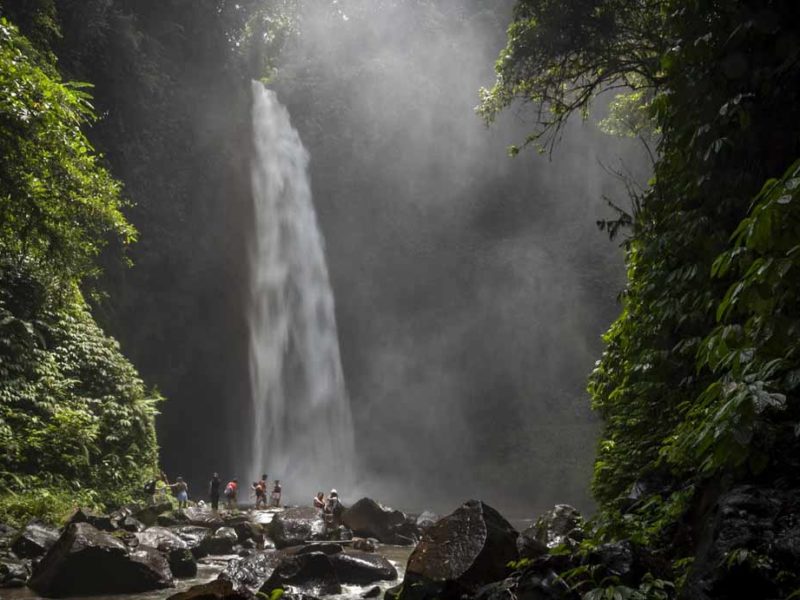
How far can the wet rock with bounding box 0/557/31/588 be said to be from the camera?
7.74 metres

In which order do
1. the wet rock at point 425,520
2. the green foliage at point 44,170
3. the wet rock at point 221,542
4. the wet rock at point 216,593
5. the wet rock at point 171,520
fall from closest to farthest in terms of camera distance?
the wet rock at point 216,593
the green foliage at point 44,170
the wet rock at point 221,542
the wet rock at point 171,520
the wet rock at point 425,520

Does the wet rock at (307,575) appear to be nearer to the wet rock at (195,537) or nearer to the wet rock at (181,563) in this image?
the wet rock at (181,563)

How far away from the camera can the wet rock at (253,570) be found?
816 cm

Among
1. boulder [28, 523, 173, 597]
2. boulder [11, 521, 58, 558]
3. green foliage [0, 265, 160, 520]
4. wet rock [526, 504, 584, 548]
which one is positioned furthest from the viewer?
green foliage [0, 265, 160, 520]

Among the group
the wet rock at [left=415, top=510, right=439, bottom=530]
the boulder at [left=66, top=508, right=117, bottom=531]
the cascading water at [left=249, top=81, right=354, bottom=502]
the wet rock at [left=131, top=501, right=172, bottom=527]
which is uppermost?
the cascading water at [left=249, top=81, right=354, bottom=502]

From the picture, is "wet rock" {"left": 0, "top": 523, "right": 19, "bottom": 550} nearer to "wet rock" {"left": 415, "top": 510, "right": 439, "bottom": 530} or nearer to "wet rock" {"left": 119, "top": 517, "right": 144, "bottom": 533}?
"wet rock" {"left": 119, "top": 517, "right": 144, "bottom": 533}

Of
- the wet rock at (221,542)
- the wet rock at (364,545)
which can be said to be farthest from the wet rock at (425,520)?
the wet rock at (221,542)

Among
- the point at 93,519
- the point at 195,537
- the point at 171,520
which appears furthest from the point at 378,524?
the point at 93,519

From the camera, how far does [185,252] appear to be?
2764 cm

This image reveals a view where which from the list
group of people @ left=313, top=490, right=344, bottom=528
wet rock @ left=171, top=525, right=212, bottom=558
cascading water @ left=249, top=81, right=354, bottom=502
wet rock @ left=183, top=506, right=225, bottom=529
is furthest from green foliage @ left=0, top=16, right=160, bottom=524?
cascading water @ left=249, top=81, right=354, bottom=502

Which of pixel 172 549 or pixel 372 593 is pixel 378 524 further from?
pixel 372 593

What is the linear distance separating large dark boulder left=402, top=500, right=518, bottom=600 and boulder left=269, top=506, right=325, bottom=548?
6386 mm

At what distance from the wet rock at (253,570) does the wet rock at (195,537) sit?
2.33m

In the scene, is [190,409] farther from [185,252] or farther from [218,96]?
[218,96]
